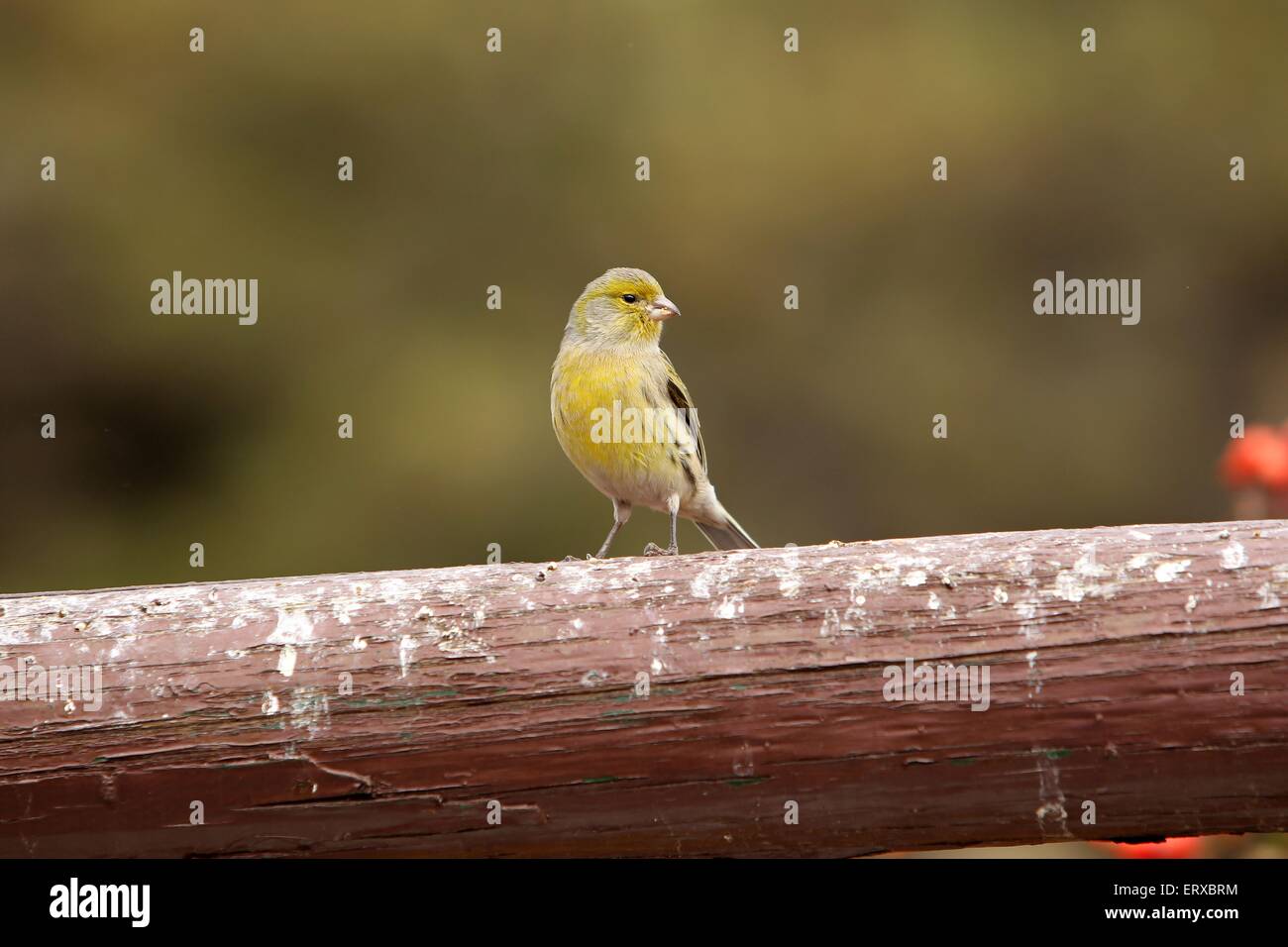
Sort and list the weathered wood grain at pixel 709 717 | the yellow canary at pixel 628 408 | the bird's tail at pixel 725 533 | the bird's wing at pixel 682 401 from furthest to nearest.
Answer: the bird's tail at pixel 725 533 < the bird's wing at pixel 682 401 < the yellow canary at pixel 628 408 < the weathered wood grain at pixel 709 717

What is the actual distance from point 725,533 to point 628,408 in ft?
2.71

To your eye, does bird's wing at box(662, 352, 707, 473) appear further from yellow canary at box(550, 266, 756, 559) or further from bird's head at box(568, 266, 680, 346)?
bird's head at box(568, 266, 680, 346)

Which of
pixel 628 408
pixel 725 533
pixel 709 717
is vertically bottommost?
pixel 709 717

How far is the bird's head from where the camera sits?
4980 mm

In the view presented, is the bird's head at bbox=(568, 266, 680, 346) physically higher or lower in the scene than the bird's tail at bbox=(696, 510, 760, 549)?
higher

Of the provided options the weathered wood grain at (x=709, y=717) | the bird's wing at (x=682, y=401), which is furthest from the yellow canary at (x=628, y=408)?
the weathered wood grain at (x=709, y=717)

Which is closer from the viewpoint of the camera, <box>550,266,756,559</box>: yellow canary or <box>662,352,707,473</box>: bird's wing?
<box>550,266,756,559</box>: yellow canary

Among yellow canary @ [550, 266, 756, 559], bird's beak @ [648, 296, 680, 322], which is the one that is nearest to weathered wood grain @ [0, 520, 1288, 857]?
yellow canary @ [550, 266, 756, 559]

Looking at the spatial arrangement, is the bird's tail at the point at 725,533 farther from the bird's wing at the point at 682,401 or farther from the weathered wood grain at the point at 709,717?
the weathered wood grain at the point at 709,717

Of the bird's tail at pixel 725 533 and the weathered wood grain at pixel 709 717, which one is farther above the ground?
the bird's tail at pixel 725 533

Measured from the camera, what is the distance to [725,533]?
531 centimetres

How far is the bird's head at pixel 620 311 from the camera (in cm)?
498

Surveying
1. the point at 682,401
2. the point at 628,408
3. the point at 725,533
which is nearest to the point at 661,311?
the point at 682,401

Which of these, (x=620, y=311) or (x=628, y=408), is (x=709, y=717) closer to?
(x=628, y=408)
